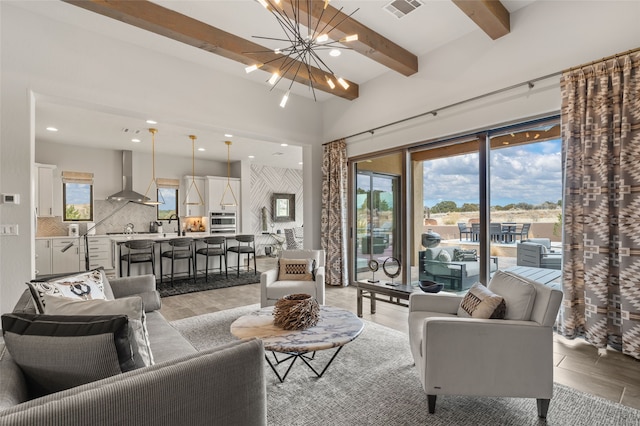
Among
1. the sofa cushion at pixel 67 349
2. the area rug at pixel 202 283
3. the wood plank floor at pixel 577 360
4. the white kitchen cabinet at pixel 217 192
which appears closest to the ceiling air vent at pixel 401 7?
the wood plank floor at pixel 577 360

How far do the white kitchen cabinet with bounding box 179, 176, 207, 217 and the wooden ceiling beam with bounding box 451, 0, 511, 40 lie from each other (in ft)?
24.4

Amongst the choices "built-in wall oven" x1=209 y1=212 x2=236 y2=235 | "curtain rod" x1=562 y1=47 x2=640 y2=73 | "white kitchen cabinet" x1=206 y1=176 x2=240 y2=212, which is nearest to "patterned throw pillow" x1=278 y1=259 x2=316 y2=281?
"curtain rod" x1=562 y1=47 x2=640 y2=73

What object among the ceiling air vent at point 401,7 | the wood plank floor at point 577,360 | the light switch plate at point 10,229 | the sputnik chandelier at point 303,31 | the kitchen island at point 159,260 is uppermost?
the ceiling air vent at point 401,7

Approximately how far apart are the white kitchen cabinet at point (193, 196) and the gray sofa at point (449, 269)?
6436 millimetres

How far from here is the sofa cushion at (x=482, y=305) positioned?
2037 mm

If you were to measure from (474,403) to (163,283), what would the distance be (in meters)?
5.56

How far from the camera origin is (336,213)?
18.3 feet

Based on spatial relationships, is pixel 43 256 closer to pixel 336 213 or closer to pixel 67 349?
pixel 336 213

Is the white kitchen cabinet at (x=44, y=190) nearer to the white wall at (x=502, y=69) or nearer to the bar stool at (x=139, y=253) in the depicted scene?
the bar stool at (x=139, y=253)

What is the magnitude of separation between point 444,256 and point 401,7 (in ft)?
10.1

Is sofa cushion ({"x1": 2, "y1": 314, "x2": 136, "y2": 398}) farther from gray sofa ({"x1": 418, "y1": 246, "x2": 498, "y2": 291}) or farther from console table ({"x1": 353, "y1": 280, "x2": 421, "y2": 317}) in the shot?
gray sofa ({"x1": 418, "y1": 246, "x2": 498, "y2": 291})

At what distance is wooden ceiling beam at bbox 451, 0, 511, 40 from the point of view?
306 centimetres

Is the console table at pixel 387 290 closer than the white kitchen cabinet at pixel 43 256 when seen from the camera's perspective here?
Yes

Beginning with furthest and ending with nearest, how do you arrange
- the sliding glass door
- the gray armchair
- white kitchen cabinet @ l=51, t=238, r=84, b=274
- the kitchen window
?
the kitchen window
white kitchen cabinet @ l=51, t=238, r=84, b=274
the sliding glass door
the gray armchair
